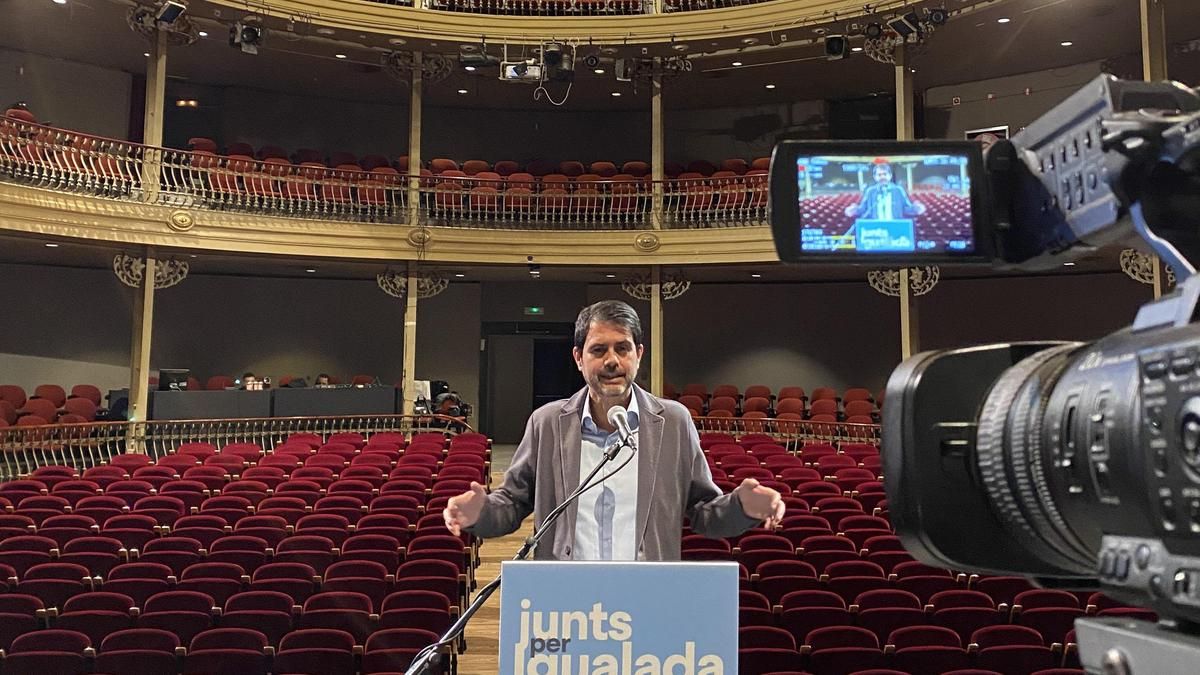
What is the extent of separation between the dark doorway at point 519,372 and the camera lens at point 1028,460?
15.9 metres

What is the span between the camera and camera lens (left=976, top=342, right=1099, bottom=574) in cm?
89

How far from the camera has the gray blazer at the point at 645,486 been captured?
82.0 inches

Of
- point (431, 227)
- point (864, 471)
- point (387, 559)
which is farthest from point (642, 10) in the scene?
point (387, 559)

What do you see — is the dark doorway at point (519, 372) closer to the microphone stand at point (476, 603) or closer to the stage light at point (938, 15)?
the stage light at point (938, 15)

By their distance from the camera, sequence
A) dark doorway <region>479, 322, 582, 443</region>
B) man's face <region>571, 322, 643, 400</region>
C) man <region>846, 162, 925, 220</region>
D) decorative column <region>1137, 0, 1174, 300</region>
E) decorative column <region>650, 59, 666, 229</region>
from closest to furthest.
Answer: man <region>846, 162, 925, 220</region>, man's face <region>571, 322, 643, 400</region>, decorative column <region>1137, 0, 1174, 300</region>, decorative column <region>650, 59, 666, 229</region>, dark doorway <region>479, 322, 582, 443</region>

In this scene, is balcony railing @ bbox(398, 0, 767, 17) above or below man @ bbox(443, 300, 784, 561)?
above

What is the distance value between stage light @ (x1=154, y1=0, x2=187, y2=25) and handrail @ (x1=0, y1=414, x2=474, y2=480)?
5261 mm

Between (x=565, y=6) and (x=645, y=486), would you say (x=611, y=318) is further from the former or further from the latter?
(x=565, y=6)

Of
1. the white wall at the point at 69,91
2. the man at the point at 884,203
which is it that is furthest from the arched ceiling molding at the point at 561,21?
the man at the point at 884,203

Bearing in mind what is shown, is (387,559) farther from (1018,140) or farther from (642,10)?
(642,10)

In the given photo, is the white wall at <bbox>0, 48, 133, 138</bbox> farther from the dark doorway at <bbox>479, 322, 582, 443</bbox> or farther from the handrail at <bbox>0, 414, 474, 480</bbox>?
the dark doorway at <bbox>479, 322, 582, 443</bbox>

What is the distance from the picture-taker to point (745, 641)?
4.33 meters

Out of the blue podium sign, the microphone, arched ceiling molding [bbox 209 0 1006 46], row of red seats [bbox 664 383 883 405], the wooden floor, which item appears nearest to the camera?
the blue podium sign

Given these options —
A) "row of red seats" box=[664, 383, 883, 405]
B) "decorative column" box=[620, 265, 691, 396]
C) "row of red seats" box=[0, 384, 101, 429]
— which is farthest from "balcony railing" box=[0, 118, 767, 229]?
"row of red seats" box=[0, 384, 101, 429]
